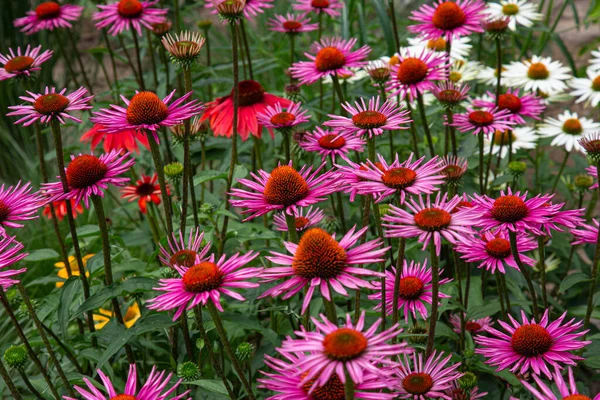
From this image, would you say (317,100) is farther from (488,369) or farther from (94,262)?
(488,369)

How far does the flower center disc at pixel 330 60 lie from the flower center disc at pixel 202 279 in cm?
102

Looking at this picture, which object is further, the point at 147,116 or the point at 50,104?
the point at 50,104

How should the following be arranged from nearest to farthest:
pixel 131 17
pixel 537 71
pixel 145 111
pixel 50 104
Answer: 1. pixel 145 111
2. pixel 50 104
3. pixel 131 17
4. pixel 537 71

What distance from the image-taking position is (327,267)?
3.45ft

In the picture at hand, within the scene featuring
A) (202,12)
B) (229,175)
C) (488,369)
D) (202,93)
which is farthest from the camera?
(202,12)

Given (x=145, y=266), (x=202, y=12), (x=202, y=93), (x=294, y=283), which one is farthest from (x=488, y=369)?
(x=202, y=12)

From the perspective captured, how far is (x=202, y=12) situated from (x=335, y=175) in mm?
5813

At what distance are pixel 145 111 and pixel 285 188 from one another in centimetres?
38

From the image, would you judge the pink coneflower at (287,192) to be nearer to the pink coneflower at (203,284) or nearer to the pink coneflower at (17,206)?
the pink coneflower at (203,284)

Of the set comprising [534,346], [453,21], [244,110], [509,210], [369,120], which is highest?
[453,21]

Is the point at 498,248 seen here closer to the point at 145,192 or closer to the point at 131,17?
the point at 145,192

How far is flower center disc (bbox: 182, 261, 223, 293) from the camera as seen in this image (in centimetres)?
111

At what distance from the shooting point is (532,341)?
4.28 ft

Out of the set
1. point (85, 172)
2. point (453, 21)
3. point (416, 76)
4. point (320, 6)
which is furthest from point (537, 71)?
point (85, 172)
